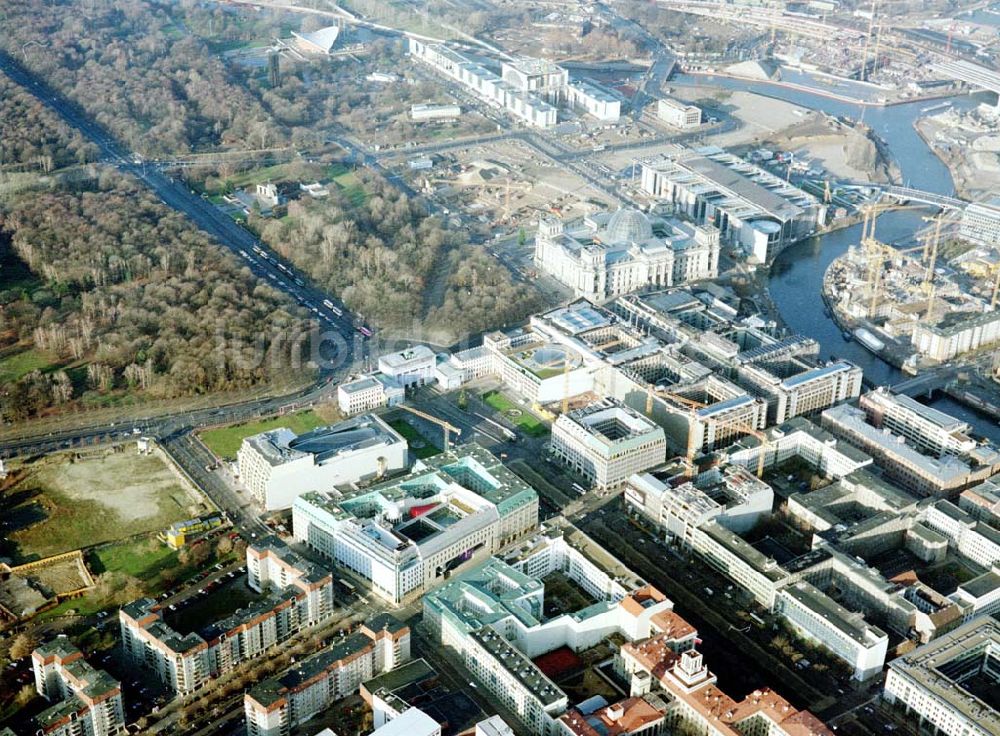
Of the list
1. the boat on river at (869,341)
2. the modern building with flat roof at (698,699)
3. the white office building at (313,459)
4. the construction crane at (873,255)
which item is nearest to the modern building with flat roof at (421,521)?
the white office building at (313,459)

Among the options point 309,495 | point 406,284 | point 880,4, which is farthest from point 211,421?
point 880,4

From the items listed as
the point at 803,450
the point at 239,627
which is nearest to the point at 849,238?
the point at 803,450

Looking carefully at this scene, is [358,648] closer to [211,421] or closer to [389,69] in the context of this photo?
[211,421]

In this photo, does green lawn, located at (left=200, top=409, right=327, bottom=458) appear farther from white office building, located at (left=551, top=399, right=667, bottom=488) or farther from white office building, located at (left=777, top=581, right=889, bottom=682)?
white office building, located at (left=777, top=581, right=889, bottom=682)

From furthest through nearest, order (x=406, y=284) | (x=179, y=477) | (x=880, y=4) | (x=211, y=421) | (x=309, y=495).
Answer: (x=880, y=4) → (x=406, y=284) → (x=211, y=421) → (x=179, y=477) → (x=309, y=495)

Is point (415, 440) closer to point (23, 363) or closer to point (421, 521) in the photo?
point (421, 521)

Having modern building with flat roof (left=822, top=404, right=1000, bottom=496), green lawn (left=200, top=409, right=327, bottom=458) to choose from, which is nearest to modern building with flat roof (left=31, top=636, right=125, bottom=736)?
green lawn (left=200, top=409, right=327, bottom=458)
